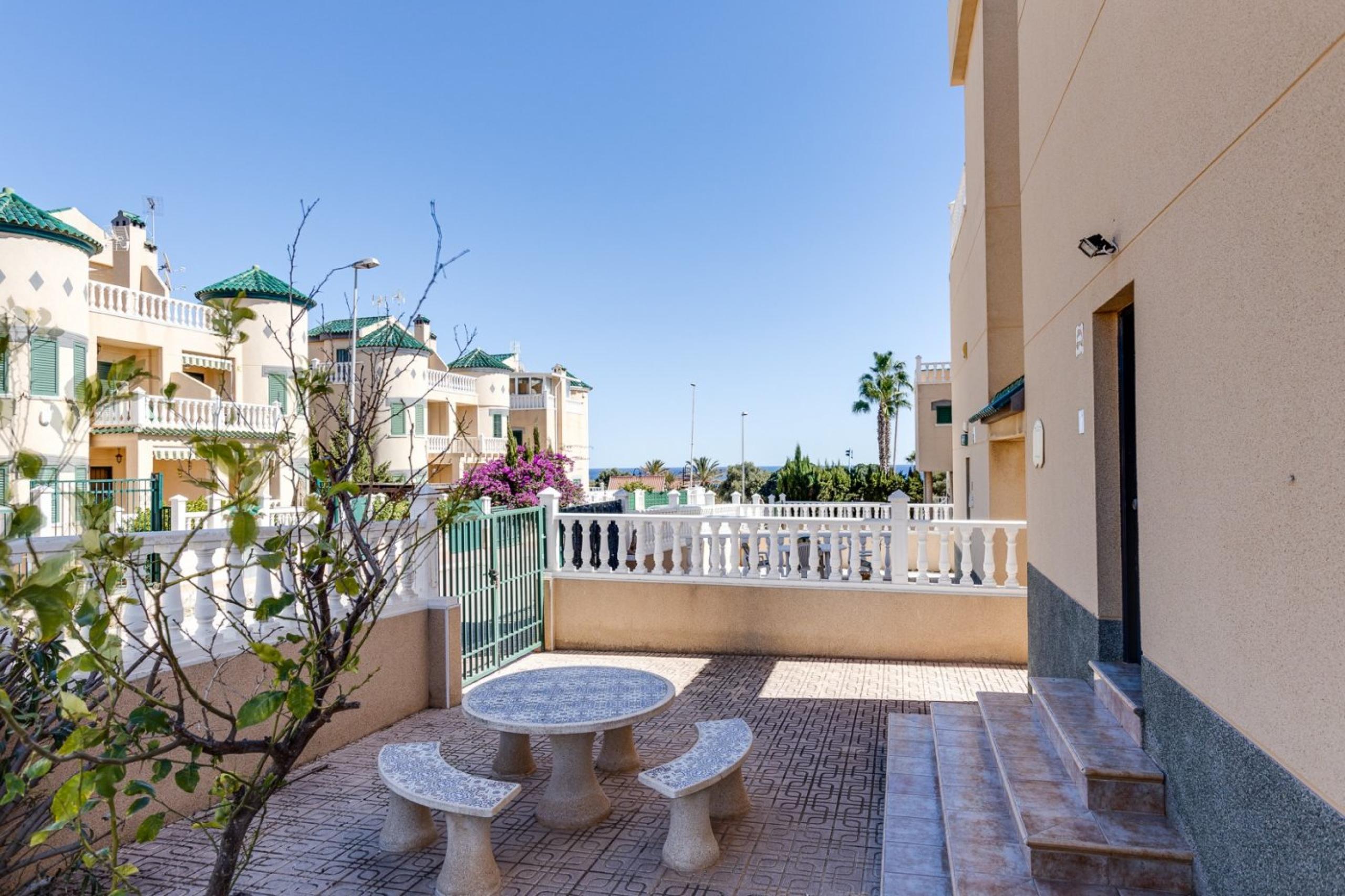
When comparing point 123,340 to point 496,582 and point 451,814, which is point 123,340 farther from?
point 451,814

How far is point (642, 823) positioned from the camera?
15.6ft

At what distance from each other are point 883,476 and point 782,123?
44.3 feet

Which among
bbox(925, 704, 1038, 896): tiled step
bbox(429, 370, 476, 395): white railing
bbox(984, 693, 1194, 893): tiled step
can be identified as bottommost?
bbox(925, 704, 1038, 896): tiled step

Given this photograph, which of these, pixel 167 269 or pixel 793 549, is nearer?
pixel 793 549

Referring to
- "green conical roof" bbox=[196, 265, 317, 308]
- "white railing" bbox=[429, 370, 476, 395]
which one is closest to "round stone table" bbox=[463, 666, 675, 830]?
"green conical roof" bbox=[196, 265, 317, 308]

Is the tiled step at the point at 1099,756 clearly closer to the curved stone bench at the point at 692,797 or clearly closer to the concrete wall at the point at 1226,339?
the concrete wall at the point at 1226,339

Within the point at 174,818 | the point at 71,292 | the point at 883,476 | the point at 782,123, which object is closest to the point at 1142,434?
the point at 174,818

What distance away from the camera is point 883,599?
28.1ft

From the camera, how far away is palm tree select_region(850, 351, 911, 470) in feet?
136

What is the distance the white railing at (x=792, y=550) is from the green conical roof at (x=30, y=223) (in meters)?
14.2

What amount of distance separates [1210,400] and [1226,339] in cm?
24

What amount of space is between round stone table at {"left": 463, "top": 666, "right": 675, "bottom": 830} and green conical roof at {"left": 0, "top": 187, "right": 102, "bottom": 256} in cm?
1673

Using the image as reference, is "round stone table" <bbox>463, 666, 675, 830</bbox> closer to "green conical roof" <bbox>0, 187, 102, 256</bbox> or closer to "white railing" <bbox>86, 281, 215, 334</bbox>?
"white railing" <bbox>86, 281, 215, 334</bbox>

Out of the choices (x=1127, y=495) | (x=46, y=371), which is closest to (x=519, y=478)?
(x=46, y=371)
